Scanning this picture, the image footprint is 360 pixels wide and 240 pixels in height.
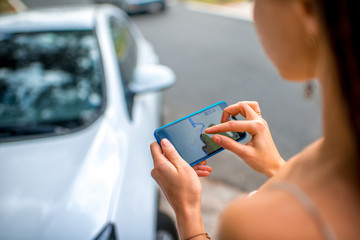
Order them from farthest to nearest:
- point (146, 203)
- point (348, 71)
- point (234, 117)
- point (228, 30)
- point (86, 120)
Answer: point (228, 30) → point (86, 120) → point (146, 203) → point (234, 117) → point (348, 71)

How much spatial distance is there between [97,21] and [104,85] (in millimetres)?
711

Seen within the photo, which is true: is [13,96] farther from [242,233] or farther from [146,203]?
[242,233]

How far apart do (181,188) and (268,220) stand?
0.34 metres

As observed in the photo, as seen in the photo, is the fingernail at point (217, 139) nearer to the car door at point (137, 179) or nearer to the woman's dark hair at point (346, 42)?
the woman's dark hair at point (346, 42)

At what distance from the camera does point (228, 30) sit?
8781 mm

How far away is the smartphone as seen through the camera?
39.9 inches

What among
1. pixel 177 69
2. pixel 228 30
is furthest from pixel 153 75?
pixel 228 30

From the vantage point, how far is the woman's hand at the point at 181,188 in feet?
2.75

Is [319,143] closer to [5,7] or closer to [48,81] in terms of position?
[48,81]

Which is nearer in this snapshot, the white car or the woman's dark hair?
the woman's dark hair

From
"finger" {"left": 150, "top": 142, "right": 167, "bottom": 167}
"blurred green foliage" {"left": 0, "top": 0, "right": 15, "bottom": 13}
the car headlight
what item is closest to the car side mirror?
the car headlight

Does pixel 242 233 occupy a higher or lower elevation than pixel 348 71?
lower

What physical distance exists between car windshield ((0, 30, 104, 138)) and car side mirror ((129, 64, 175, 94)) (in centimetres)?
31

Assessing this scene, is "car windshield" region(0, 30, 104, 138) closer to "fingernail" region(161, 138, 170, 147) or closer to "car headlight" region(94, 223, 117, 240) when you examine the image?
"car headlight" region(94, 223, 117, 240)
